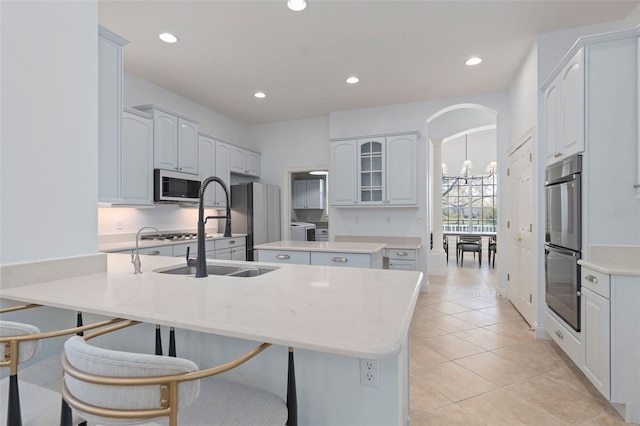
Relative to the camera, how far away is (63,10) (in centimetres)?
163

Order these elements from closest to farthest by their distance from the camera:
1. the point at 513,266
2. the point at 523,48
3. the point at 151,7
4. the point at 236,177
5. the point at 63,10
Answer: the point at 63,10, the point at 151,7, the point at 523,48, the point at 513,266, the point at 236,177

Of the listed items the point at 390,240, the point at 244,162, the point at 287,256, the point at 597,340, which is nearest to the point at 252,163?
the point at 244,162

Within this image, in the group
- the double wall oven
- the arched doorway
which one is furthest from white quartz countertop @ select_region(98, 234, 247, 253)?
the arched doorway

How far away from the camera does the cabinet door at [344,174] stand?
16.6 ft

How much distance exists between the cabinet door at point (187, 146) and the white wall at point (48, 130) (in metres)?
2.52

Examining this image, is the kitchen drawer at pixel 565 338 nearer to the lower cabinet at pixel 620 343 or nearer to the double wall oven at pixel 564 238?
the double wall oven at pixel 564 238

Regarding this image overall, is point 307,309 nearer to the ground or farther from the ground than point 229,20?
nearer to the ground

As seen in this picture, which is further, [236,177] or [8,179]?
[236,177]

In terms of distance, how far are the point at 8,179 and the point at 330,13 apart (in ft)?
8.26

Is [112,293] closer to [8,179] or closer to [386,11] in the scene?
[8,179]

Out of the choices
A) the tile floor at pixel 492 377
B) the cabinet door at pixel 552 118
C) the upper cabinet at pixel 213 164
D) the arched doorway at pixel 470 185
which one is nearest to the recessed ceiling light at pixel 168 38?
the upper cabinet at pixel 213 164

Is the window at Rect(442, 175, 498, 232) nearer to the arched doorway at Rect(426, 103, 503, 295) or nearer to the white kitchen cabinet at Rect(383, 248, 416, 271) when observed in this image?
the arched doorway at Rect(426, 103, 503, 295)

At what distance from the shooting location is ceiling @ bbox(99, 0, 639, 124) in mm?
2695

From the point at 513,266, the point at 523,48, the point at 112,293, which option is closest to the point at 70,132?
the point at 112,293
